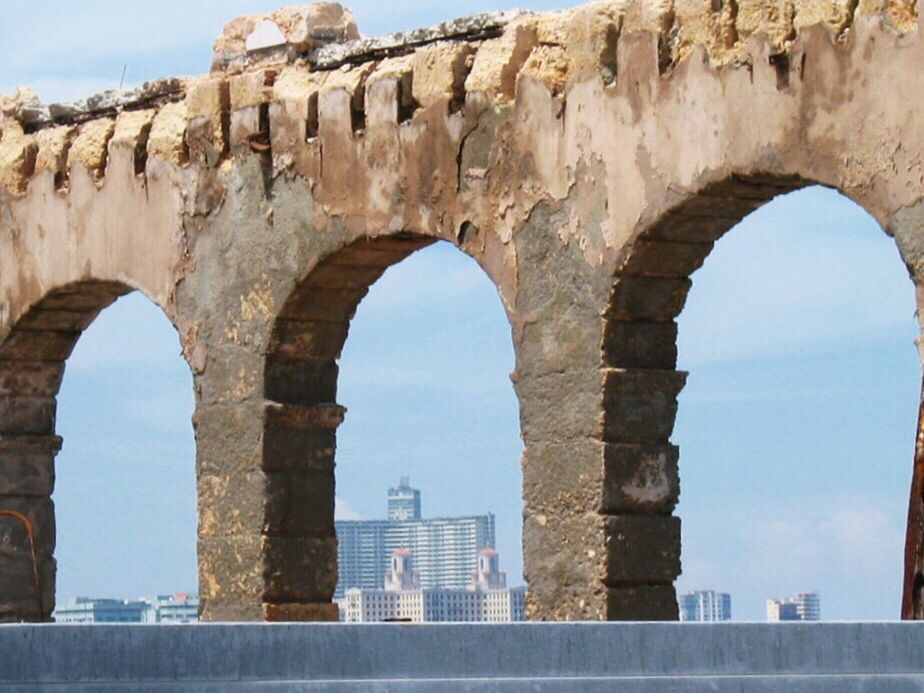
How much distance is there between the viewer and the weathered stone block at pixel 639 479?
10672mm

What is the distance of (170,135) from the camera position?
13.1 m

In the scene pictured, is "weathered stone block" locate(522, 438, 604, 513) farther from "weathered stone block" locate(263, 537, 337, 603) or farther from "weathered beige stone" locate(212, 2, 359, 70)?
"weathered beige stone" locate(212, 2, 359, 70)

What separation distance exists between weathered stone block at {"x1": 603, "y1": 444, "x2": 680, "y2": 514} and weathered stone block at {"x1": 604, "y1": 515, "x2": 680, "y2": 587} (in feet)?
0.17

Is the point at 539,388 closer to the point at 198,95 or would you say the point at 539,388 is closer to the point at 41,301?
the point at 198,95

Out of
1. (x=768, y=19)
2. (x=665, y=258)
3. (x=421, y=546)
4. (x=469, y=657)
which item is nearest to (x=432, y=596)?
(x=421, y=546)

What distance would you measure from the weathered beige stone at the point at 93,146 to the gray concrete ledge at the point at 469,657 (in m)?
8.01

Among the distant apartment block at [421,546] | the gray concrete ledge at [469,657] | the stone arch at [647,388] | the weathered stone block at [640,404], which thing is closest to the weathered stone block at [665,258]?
the stone arch at [647,388]

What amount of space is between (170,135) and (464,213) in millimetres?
2415

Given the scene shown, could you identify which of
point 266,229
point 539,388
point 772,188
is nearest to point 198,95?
point 266,229

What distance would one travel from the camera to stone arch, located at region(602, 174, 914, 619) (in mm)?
10625

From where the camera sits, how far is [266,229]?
12.4m

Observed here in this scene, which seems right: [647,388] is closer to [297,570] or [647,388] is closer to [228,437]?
[297,570]

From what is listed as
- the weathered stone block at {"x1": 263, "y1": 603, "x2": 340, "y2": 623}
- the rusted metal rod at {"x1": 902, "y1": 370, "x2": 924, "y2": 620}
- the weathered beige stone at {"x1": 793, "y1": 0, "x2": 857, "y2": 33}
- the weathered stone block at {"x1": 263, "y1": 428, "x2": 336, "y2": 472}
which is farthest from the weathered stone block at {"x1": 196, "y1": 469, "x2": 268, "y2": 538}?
the rusted metal rod at {"x1": 902, "y1": 370, "x2": 924, "y2": 620}

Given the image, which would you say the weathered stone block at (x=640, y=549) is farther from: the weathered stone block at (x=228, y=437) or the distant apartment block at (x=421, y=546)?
the distant apartment block at (x=421, y=546)
